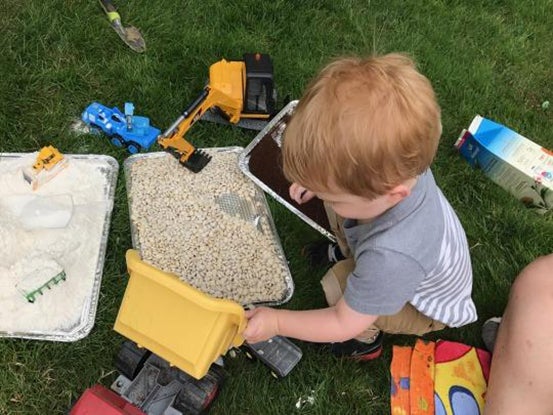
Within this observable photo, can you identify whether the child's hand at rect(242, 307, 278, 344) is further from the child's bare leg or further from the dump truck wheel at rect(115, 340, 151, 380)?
the child's bare leg

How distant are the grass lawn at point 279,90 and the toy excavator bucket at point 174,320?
0.39 metres

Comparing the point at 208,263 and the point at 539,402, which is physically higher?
the point at 539,402

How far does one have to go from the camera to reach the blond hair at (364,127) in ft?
3.68

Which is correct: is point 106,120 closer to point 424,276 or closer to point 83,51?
point 83,51

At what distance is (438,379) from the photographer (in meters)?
1.67

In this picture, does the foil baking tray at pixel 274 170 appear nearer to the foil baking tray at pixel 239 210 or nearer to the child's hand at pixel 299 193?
the foil baking tray at pixel 239 210

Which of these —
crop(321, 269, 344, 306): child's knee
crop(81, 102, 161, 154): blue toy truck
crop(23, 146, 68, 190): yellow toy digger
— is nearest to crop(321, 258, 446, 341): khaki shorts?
crop(321, 269, 344, 306): child's knee

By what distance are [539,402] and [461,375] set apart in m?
0.22

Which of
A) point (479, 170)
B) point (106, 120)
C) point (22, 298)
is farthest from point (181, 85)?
point (479, 170)

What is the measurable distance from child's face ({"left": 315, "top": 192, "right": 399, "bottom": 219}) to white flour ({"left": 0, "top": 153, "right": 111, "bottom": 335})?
87 centimetres

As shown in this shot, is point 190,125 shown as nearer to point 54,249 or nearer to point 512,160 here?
point 54,249

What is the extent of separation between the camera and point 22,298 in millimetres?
1756

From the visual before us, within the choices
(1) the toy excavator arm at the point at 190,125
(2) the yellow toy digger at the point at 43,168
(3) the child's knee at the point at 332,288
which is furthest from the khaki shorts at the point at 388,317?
(2) the yellow toy digger at the point at 43,168

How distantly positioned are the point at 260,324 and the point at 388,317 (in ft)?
1.27
